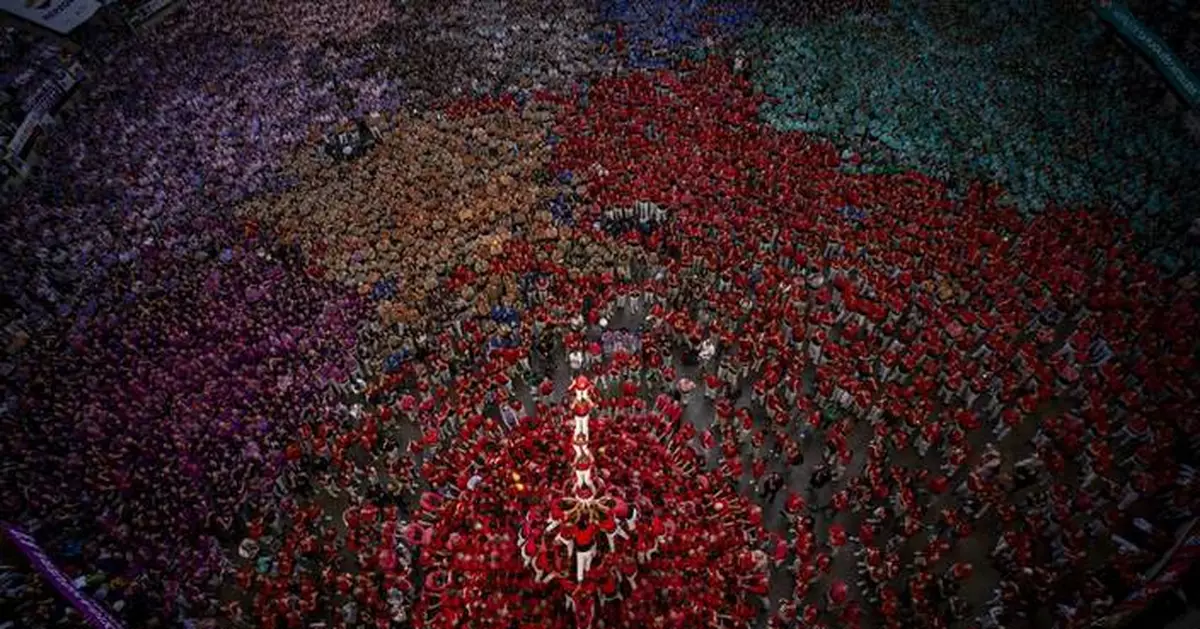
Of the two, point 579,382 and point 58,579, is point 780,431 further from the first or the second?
point 58,579

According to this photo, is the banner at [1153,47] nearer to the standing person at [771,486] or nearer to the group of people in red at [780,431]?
the group of people in red at [780,431]

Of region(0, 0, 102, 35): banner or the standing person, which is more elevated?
region(0, 0, 102, 35): banner

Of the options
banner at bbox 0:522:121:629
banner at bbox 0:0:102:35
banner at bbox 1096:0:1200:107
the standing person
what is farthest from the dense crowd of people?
banner at bbox 0:0:102:35

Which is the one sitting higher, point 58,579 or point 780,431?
point 58,579

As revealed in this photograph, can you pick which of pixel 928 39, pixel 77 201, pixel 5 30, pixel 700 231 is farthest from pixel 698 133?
pixel 5 30

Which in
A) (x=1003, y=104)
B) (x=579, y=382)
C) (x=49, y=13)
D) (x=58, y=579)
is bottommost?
(x=1003, y=104)

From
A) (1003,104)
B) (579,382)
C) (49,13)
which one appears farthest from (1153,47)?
(49,13)

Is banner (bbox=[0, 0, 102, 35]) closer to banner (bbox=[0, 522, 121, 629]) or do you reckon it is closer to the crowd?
banner (bbox=[0, 522, 121, 629])
